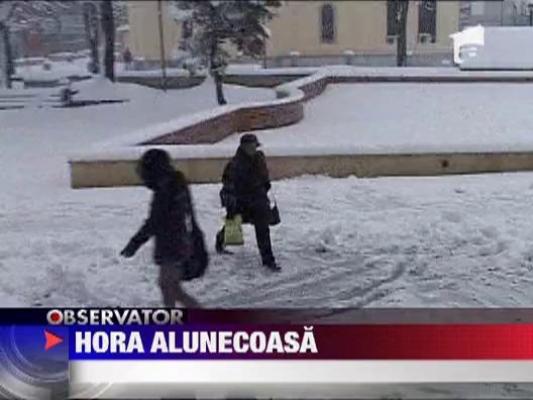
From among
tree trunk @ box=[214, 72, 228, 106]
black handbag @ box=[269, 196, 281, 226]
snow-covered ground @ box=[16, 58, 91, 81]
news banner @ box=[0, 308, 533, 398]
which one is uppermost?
snow-covered ground @ box=[16, 58, 91, 81]

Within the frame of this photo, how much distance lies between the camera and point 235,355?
1877mm

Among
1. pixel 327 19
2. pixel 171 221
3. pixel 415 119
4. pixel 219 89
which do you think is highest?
pixel 327 19

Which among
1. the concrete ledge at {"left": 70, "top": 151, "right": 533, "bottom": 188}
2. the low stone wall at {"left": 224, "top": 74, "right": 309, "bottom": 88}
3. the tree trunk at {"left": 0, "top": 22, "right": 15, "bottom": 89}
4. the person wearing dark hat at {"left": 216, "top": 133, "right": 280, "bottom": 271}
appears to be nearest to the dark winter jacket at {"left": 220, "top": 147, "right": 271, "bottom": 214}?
the person wearing dark hat at {"left": 216, "top": 133, "right": 280, "bottom": 271}

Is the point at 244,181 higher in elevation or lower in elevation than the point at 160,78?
lower

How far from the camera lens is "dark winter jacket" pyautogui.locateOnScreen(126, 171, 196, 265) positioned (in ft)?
7.25

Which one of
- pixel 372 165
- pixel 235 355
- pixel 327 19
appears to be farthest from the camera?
pixel 372 165

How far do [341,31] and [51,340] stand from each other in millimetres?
1289

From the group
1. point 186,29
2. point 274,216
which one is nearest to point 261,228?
point 274,216

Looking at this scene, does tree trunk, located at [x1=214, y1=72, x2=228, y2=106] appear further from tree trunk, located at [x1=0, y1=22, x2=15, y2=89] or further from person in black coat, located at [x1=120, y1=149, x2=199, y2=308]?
tree trunk, located at [x1=0, y1=22, x2=15, y2=89]

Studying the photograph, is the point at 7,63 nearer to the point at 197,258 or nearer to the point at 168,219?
the point at 168,219

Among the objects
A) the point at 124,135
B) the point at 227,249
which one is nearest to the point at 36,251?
the point at 124,135

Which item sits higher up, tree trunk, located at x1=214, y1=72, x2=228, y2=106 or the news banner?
tree trunk, located at x1=214, y1=72, x2=228, y2=106

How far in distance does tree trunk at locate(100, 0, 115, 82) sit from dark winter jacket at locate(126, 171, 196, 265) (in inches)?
15.7

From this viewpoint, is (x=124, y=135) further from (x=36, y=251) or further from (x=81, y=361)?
(x=81, y=361)
